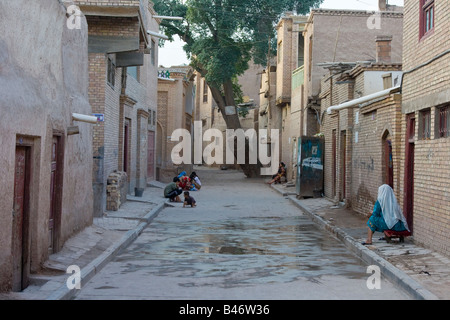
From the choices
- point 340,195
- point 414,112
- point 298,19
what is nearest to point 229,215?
point 340,195

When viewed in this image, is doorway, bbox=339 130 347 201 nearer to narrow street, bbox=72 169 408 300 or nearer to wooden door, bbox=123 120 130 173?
narrow street, bbox=72 169 408 300

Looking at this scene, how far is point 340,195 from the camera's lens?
69.6 feet

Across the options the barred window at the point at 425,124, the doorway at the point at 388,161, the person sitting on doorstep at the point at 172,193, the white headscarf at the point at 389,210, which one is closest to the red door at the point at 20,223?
the white headscarf at the point at 389,210

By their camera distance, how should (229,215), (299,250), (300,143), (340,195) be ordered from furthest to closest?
(300,143), (340,195), (229,215), (299,250)

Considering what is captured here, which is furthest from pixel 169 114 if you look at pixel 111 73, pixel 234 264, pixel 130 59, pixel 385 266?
pixel 385 266

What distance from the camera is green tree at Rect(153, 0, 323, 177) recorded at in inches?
1462

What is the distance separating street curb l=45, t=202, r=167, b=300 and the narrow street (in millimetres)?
105

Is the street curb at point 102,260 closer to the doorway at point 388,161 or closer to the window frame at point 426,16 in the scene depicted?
the doorway at point 388,161

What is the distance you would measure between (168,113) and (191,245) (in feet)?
81.1

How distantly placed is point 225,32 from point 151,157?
9.80 meters

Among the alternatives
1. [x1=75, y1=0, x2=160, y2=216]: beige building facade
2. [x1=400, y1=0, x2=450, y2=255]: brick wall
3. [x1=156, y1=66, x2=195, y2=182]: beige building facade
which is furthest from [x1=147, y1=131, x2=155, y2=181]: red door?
[x1=400, y1=0, x2=450, y2=255]: brick wall

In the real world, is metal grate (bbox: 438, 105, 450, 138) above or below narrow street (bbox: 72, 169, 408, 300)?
above

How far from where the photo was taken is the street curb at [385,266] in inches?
312
